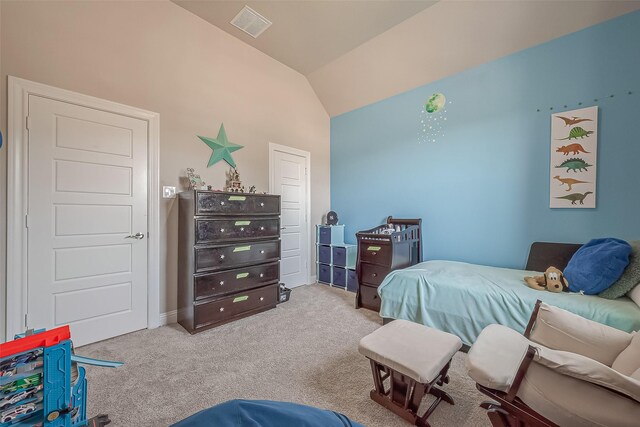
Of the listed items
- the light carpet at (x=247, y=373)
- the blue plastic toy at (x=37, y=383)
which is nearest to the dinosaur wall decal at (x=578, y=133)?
the light carpet at (x=247, y=373)

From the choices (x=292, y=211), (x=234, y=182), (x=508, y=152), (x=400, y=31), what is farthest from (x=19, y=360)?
(x=400, y=31)

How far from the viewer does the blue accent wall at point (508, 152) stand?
2266 mm

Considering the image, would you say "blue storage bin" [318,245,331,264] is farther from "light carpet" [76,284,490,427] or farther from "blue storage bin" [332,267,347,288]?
"light carpet" [76,284,490,427]

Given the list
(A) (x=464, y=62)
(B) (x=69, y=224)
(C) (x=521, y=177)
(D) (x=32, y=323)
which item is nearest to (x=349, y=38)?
(A) (x=464, y=62)

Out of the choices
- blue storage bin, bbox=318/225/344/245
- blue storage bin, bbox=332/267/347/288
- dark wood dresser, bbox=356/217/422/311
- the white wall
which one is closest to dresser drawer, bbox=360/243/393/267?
dark wood dresser, bbox=356/217/422/311

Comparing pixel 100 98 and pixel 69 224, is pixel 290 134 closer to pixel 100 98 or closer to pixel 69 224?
pixel 100 98

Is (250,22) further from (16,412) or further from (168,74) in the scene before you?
(16,412)

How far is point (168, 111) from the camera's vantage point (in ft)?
8.90

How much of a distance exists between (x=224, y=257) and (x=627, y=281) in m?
3.30

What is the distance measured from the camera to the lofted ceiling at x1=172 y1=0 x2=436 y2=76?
107 inches

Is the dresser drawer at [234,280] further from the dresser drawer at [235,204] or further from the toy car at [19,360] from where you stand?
the toy car at [19,360]

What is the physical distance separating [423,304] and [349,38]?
3276 millimetres

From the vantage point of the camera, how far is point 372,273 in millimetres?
3039

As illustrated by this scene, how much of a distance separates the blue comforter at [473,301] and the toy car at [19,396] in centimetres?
240
